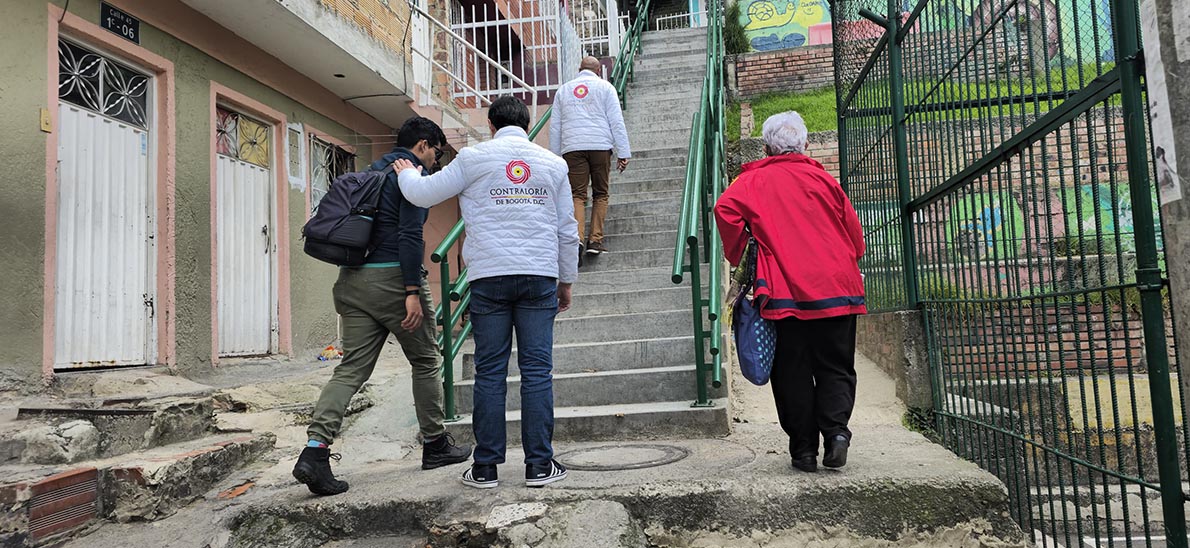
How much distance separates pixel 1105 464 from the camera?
2357 mm

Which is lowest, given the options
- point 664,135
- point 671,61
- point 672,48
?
point 664,135

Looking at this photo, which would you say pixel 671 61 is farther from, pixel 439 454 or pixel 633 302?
pixel 439 454

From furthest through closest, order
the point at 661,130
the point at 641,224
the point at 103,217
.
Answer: the point at 661,130 < the point at 641,224 < the point at 103,217

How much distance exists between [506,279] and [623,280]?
2709 millimetres

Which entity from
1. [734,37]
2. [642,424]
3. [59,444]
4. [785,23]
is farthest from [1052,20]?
[785,23]

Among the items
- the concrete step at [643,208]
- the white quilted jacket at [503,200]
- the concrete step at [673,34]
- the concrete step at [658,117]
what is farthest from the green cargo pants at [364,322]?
the concrete step at [673,34]

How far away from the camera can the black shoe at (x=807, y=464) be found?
3088mm

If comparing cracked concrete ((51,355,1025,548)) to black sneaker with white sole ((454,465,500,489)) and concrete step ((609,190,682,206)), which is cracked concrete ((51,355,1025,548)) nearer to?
black sneaker with white sole ((454,465,500,489))

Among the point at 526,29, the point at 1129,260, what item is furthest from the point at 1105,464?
the point at 526,29

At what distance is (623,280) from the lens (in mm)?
5766

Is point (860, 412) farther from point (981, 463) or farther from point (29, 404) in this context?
point (29, 404)

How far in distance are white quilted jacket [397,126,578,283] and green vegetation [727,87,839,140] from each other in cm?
825

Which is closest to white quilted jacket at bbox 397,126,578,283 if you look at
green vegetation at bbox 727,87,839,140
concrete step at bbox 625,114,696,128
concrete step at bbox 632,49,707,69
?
concrete step at bbox 625,114,696,128

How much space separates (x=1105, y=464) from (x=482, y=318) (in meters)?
2.21
